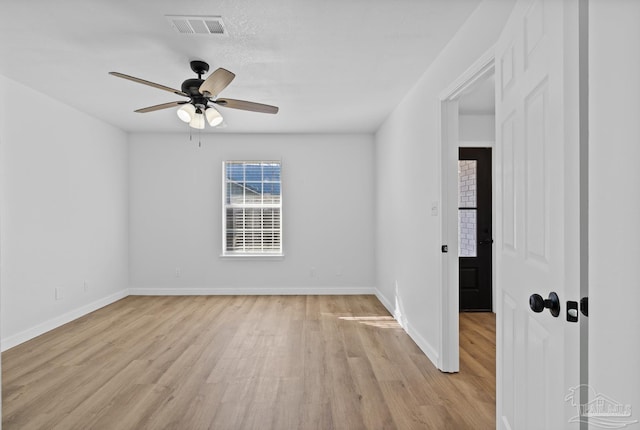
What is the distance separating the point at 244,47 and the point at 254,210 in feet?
10.8

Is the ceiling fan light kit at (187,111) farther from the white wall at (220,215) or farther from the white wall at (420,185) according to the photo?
the white wall at (220,215)

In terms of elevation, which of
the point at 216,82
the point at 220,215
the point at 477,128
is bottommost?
the point at 220,215

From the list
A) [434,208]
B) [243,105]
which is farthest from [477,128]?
[243,105]

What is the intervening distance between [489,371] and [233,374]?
1970mm

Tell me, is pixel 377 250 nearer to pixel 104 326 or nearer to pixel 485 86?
pixel 485 86

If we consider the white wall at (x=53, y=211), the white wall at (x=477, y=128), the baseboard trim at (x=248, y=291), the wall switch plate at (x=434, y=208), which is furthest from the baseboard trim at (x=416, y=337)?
the white wall at (x=53, y=211)

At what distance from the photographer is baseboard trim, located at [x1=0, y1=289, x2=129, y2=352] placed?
337 cm

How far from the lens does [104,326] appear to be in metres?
3.99

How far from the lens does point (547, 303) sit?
1163mm

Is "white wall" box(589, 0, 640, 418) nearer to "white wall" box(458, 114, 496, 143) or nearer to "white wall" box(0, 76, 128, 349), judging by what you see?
"white wall" box(458, 114, 496, 143)

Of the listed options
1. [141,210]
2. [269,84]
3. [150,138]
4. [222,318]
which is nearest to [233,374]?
[222,318]

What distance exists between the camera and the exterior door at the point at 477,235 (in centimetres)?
469

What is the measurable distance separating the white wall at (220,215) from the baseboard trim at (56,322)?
0.57 m

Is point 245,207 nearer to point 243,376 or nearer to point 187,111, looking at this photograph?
point 187,111
